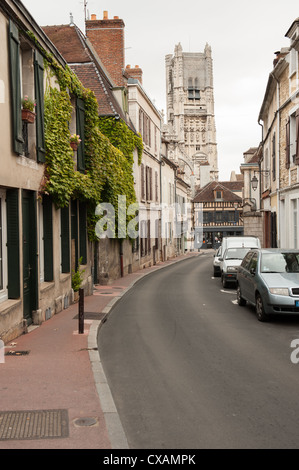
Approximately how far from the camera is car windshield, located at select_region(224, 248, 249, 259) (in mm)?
19547

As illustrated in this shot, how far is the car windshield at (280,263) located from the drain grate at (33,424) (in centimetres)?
735

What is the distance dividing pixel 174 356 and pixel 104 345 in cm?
158

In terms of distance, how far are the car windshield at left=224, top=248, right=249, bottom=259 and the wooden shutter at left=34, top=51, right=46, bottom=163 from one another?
10.6m

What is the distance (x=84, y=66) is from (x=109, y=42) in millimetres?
4384

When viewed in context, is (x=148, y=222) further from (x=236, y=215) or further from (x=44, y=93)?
(x=236, y=215)

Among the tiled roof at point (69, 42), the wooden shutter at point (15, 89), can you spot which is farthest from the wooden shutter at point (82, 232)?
the tiled roof at point (69, 42)

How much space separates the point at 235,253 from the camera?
1984 cm

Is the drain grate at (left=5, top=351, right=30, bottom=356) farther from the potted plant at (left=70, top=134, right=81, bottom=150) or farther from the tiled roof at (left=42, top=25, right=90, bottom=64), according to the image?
the tiled roof at (left=42, top=25, right=90, bottom=64)

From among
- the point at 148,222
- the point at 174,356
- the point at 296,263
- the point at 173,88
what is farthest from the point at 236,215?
the point at 173,88

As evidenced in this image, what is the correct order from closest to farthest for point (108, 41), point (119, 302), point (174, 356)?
1. point (174, 356)
2. point (119, 302)
3. point (108, 41)

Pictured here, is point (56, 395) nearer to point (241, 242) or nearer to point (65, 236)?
point (65, 236)

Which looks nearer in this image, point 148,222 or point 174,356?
point 174,356

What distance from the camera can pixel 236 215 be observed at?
68.7 meters

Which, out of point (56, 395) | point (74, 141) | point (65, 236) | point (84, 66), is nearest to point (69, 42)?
point (84, 66)
